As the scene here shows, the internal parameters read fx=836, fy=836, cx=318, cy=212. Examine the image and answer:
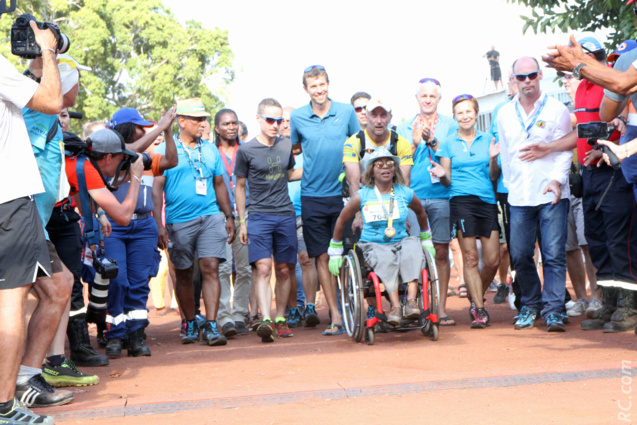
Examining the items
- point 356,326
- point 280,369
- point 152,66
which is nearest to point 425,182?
point 356,326

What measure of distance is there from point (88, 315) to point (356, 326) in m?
2.51

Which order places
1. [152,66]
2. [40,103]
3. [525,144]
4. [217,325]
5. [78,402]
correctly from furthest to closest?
[152,66]
[217,325]
[525,144]
[78,402]
[40,103]

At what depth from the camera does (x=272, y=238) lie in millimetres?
8703

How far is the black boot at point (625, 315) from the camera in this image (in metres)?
7.15

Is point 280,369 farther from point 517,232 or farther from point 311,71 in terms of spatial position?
point 311,71

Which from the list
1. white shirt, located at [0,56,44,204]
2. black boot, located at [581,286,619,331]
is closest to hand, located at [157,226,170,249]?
white shirt, located at [0,56,44,204]

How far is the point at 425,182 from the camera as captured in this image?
28.7ft

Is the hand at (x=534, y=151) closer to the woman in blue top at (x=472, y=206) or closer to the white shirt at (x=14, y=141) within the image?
the woman in blue top at (x=472, y=206)

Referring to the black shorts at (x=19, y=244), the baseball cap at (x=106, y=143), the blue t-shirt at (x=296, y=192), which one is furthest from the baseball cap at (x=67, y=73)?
the blue t-shirt at (x=296, y=192)

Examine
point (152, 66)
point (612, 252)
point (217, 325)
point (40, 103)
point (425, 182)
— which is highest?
point (152, 66)

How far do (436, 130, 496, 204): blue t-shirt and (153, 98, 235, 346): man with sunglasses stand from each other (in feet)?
7.80

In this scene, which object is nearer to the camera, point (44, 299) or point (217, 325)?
point (44, 299)

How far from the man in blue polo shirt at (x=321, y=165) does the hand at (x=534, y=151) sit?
76.7 inches

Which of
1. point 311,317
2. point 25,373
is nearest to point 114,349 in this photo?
point 25,373
